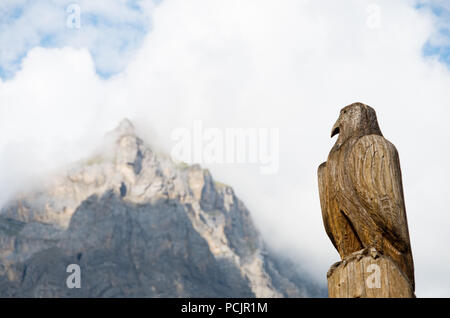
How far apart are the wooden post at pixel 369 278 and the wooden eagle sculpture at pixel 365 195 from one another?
0.48 meters

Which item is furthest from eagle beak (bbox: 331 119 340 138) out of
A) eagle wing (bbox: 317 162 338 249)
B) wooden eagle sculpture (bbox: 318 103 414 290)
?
eagle wing (bbox: 317 162 338 249)

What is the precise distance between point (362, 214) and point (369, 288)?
1204 mm

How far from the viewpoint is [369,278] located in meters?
6.96

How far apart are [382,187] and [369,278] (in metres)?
1.22

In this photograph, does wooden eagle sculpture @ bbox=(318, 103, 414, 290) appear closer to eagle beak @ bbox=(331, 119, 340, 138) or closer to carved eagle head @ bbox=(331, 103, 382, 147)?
carved eagle head @ bbox=(331, 103, 382, 147)

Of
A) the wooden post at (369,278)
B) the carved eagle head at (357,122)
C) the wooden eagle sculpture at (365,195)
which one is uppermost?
the carved eagle head at (357,122)

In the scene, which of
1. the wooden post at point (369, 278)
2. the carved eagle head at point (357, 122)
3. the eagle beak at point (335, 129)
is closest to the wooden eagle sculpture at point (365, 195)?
the carved eagle head at point (357, 122)

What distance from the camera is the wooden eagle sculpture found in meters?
7.54

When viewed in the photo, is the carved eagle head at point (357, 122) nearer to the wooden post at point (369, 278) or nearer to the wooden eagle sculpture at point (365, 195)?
the wooden eagle sculpture at point (365, 195)

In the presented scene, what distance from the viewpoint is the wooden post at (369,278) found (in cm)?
685

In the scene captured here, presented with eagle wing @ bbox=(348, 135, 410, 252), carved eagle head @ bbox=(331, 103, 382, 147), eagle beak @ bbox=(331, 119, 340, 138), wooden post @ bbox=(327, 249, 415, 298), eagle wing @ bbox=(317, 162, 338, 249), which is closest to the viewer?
wooden post @ bbox=(327, 249, 415, 298)
